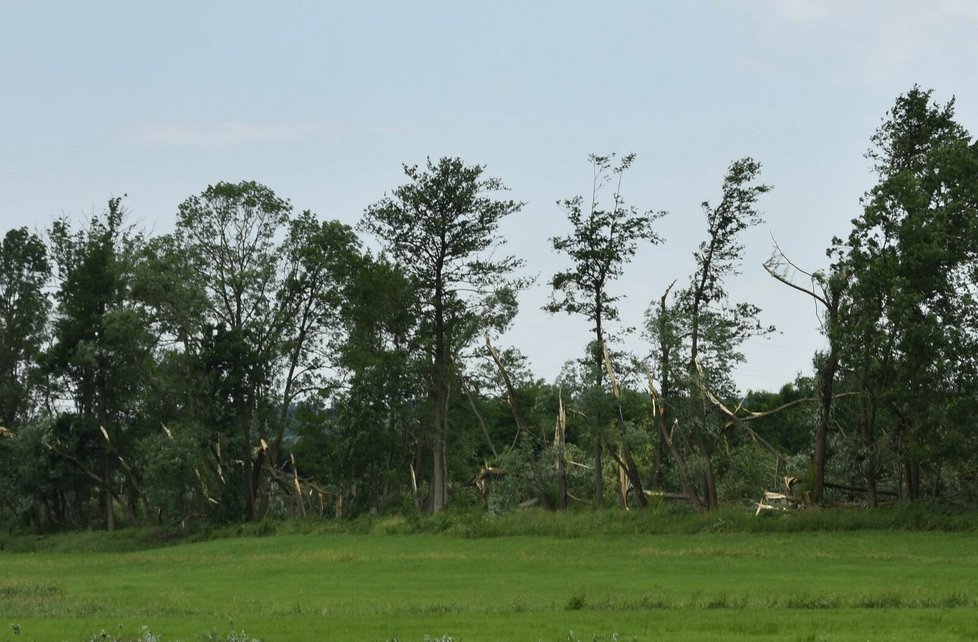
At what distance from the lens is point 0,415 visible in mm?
70375

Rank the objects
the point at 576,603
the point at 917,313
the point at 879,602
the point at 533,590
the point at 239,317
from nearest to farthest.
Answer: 1. the point at 879,602
2. the point at 576,603
3. the point at 533,590
4. the point at 917,313
5. the point at 239,317

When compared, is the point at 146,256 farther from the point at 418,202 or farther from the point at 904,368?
the point at 904,368

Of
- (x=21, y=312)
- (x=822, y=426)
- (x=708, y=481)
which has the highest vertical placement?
(x=21, y=312)

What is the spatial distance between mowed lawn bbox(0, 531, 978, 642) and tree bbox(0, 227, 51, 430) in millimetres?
28823

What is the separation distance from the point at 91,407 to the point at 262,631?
48870mm

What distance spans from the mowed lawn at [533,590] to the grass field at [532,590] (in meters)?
0.05

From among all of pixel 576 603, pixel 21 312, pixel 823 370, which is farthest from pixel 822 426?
pixel 21 312

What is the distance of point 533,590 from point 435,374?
27.4 metres

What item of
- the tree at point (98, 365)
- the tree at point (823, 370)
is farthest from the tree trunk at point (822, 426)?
the tree at point (98, 365)

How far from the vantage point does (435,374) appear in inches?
2046

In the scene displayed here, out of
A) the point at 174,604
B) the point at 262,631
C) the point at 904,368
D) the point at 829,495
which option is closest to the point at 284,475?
the point at 829,495

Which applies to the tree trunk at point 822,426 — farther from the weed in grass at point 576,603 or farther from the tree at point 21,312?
the tree at point 21,312

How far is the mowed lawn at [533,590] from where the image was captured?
1767 centimetres

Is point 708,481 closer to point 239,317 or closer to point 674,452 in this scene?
point 674,452
